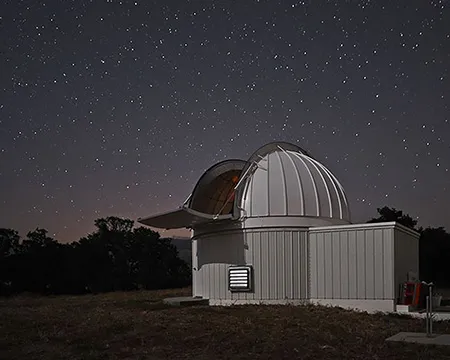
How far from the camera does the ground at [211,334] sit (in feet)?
34.4

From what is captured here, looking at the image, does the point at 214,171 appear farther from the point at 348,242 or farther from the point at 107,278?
the point at 107,278

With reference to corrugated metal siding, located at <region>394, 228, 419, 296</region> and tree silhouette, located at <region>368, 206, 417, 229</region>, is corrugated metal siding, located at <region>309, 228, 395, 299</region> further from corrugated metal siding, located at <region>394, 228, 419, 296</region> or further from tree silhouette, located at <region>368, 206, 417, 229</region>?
tree silhouette, located at <region>368, 206, 417, 229</region>

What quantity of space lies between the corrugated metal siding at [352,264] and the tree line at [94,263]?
2062 cm

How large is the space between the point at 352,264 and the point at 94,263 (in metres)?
22.7

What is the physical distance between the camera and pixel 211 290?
1948cm

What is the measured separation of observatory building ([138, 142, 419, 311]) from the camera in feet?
54.6

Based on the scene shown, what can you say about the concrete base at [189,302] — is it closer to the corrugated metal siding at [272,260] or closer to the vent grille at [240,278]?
the corrugated metal siding at [272,260]

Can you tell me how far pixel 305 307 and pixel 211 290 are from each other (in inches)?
147

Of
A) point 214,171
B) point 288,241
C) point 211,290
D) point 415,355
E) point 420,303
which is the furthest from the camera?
point 214,171

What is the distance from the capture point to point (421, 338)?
11.5 meters

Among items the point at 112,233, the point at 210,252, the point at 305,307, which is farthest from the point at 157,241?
the point at 305,307

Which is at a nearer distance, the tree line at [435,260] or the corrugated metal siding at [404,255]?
the corrugated metal siding at [404,255]


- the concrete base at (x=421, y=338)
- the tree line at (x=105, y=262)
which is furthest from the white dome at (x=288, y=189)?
the tree line at (x=105, y=262)

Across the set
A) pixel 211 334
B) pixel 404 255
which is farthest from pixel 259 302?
pixel 211 334
